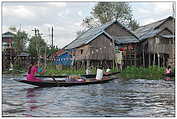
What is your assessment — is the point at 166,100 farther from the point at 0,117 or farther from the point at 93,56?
the point at 0,117

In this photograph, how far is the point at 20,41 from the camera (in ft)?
13.0

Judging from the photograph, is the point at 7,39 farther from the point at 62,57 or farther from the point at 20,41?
the point at 62,57

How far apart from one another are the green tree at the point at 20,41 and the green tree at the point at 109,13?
2.25 ft

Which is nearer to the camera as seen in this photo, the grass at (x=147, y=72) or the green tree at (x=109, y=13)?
the green tree at (x=109, y=13)

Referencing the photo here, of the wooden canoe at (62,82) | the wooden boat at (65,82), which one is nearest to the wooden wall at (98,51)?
the wooden boat at (65,82)

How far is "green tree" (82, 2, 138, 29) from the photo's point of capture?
3.69 meters

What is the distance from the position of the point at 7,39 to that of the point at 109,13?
1.57 meters

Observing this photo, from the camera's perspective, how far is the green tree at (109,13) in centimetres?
369

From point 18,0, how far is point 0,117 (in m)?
1.10

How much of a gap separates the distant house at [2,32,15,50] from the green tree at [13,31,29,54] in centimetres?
8

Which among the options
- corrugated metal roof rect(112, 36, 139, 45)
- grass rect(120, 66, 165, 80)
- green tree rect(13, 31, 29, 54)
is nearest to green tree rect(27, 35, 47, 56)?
green tree rect(13, 31, 29, 54)

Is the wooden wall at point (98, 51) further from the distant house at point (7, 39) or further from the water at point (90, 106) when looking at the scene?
Result: the distant house at point (7, 39)

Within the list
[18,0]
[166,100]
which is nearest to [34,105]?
[18,0]

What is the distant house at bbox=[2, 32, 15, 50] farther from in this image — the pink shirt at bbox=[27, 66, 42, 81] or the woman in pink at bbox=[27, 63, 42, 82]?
the pink shirt at bbox=[27, 66, 42, 81]
